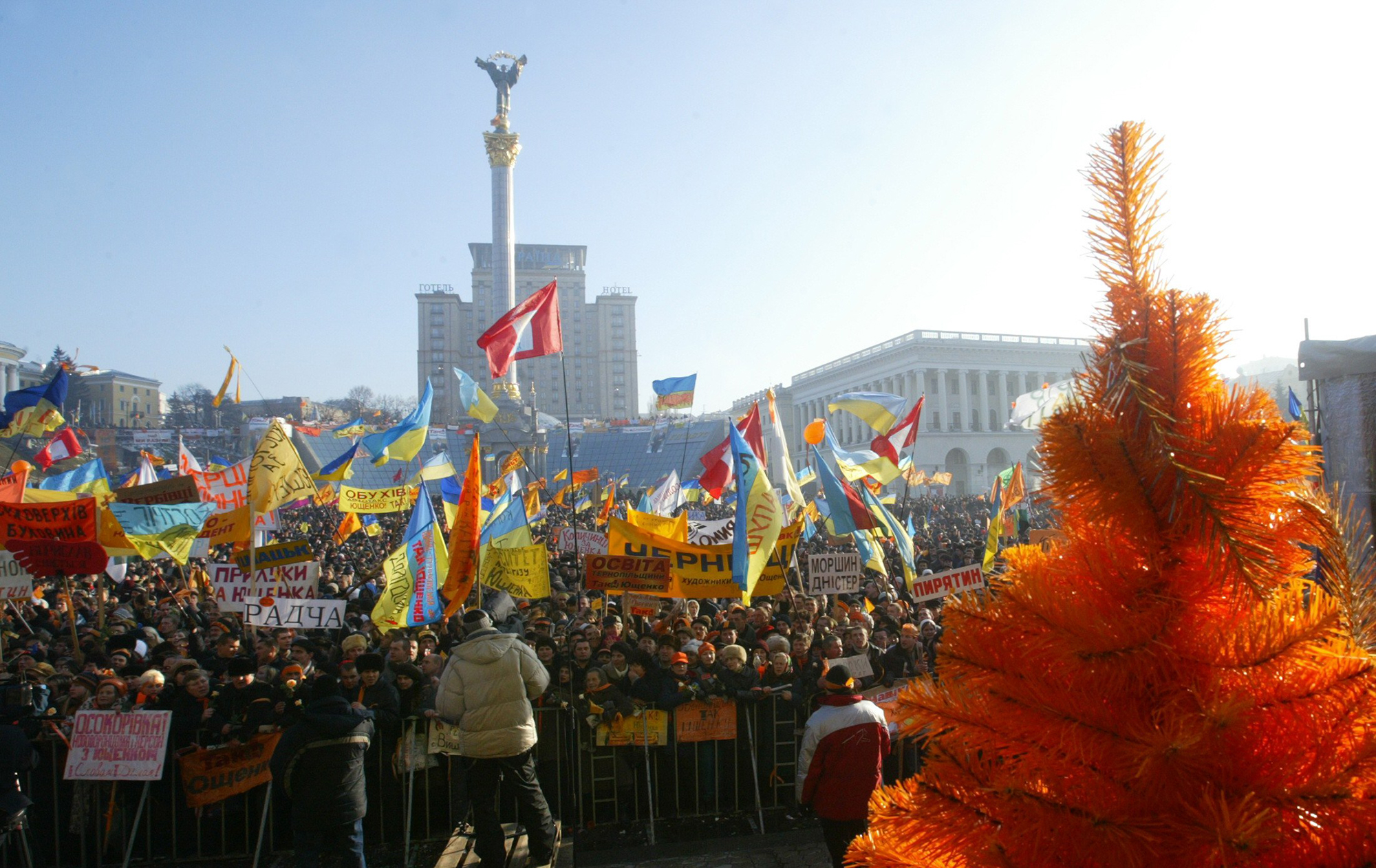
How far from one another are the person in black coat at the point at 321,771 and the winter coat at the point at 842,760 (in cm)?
253

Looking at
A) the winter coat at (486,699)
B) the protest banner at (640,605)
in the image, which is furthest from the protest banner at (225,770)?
the protest banner at (640,605)

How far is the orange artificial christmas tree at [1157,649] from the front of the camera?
1386 mm

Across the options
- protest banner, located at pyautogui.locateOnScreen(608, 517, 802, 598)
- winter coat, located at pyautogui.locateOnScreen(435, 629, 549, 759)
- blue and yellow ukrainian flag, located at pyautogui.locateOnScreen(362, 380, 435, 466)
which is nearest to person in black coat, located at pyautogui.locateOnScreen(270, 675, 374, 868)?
winter coat, located at pyautogui.locateOnScreen(435, 629, 549, 759)

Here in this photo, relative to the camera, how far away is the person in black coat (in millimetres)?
4816

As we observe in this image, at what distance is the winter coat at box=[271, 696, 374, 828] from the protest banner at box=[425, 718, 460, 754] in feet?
3.48

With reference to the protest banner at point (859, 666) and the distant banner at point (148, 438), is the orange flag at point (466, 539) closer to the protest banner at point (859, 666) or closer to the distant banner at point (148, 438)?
the protest banner at point (859, 666)

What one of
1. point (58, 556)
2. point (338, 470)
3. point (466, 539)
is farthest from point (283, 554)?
point (338, 470)

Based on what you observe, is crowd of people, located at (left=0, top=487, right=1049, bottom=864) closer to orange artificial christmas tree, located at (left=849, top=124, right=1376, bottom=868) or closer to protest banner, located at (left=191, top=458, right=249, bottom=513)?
orange artificial christmas tree, located at (left=849, top=124, right=1376, bottom=868)

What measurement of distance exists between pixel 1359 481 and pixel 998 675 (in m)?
3.39

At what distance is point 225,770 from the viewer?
578 cm

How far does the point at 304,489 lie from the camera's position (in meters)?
10.2

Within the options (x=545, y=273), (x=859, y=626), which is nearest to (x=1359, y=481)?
(x=859, y=626)

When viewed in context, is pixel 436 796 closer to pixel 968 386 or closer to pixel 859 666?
pixel 859 666

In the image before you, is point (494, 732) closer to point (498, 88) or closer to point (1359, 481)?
point (1359, 481)
